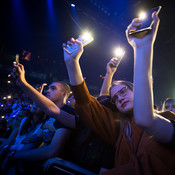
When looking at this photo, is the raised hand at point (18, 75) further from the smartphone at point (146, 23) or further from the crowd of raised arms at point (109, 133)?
the smartphone at point (146, 23)

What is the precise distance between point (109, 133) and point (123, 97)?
44 centimetres

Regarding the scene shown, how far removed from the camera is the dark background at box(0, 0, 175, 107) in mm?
4316

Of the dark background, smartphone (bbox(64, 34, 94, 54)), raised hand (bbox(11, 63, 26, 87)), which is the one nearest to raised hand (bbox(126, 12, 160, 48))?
smartphone (bbox(64, 34, 94, 54))

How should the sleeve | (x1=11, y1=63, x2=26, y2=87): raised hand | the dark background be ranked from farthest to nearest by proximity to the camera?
the dark background → (x1=11, y1=63, x2=26, y2=87): raised hand → the sleeve

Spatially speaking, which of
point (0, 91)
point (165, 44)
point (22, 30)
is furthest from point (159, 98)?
point (0, 91)

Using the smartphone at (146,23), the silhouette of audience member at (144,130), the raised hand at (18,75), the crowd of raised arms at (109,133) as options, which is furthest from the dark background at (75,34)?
the silhouette of audience member at (144,130)

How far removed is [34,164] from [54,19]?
6.11 m

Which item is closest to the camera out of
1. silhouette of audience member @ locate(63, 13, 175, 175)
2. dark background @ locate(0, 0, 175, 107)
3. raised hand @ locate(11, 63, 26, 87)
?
silhouette of audience member @ locate(63, 13, 175, 175)

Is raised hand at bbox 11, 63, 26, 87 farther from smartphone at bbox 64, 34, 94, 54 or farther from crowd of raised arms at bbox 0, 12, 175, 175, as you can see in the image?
smartphone at bbox 64, 34, 94, 54

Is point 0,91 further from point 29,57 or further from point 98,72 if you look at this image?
point 98,72

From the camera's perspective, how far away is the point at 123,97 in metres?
1.23

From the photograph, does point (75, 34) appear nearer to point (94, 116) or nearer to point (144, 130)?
point (94, 116)

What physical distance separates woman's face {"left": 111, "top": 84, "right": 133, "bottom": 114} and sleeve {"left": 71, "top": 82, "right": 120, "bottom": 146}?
0.20 meters

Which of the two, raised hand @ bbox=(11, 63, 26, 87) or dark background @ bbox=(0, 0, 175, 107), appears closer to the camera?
raised hand @ bbox=(11, 63, 26, 87)
